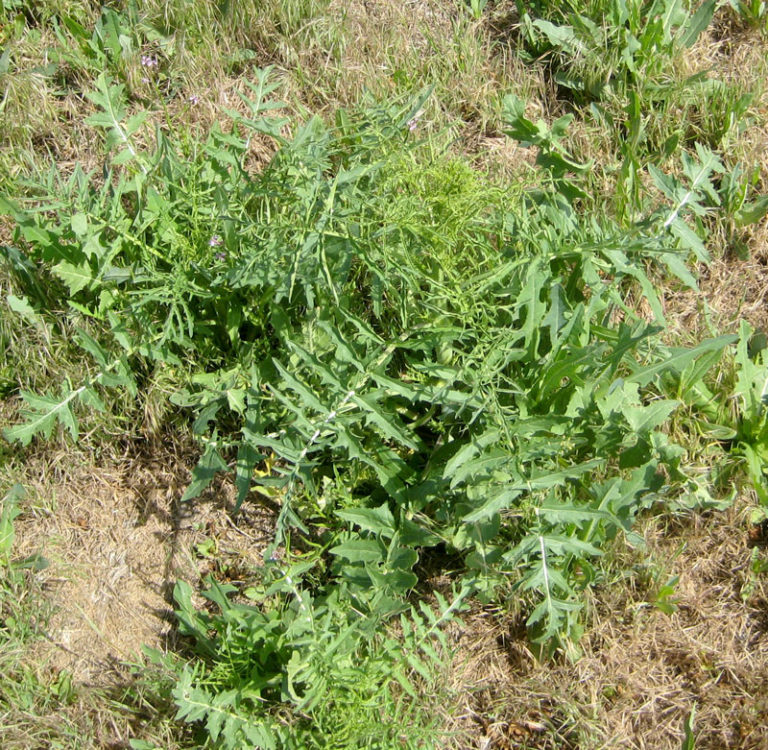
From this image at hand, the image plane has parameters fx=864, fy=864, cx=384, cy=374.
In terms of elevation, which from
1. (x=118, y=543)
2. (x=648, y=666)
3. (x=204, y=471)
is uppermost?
(x=204, y=471)

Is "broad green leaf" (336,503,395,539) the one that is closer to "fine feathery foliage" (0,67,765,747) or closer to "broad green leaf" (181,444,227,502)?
"fine feathery foliage" (0,67,765,747)

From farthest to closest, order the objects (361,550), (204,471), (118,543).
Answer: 1. (118,543)
2. (204,471)
3. (361,550)

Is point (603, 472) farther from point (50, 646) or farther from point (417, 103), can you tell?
point (50, 646)

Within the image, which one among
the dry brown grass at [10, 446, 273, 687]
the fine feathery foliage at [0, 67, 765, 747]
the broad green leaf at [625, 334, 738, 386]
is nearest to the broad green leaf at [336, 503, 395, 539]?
the fine feathery foliage at [0, 67, 765, 747]

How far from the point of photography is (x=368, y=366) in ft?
9.24

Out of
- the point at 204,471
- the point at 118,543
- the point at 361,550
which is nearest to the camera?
the point at 361,550

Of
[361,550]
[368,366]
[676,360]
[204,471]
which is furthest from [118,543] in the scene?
[676,360]

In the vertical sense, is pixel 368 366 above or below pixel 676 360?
above

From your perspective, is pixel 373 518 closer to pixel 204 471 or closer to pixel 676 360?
pixel 204 471

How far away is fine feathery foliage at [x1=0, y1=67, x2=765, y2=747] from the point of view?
278 cm

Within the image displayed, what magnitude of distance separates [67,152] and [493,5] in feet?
6.43

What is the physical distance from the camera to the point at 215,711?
276 cm

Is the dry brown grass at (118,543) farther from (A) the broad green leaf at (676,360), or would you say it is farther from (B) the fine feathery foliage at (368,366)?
(A) the broad green leaf at (676,360)

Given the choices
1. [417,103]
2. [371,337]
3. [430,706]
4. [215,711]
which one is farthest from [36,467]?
[417,103]
